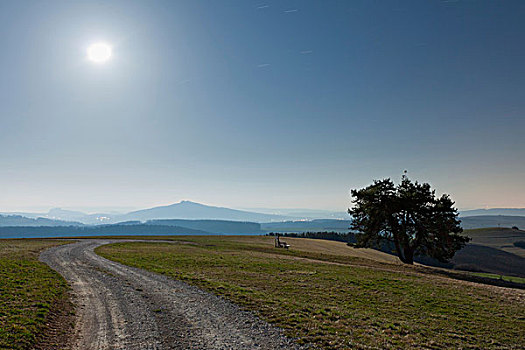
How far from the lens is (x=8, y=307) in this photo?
14445mm

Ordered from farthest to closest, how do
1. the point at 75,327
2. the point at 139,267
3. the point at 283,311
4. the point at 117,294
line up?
the point at 139,267
the point at 117,294
the point at 283,311
the point at 75,327

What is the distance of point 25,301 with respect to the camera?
15695 mm

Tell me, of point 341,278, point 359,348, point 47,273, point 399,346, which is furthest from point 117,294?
point 341,278

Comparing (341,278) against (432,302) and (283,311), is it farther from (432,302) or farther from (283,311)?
(283,311)

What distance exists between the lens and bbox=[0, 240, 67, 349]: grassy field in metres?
11.2

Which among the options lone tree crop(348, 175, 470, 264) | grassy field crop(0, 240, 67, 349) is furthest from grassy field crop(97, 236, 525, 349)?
lone tree crop(348, 175, 470, 264)

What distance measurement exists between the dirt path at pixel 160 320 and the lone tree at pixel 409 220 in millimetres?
36386

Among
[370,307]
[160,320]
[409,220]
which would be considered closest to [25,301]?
[160,320]

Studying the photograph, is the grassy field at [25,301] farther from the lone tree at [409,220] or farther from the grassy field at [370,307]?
the lone tree at [409,220]

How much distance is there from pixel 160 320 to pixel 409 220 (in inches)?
1741

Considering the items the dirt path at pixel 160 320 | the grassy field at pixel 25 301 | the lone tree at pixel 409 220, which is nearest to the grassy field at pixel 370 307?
the dirt path at pixel 160 320

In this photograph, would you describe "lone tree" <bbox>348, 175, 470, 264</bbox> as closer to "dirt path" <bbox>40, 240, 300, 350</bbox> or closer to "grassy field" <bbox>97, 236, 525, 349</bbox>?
"grassy field" <bbox>97, 236, 525, 349</bbox>

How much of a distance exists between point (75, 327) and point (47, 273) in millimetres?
15394

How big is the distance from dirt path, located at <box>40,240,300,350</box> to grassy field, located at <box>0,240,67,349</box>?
56.7 inches
